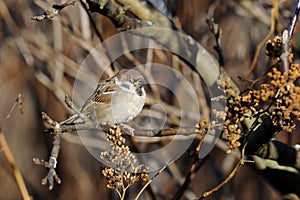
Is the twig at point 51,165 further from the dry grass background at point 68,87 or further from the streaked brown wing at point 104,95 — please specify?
the dry grass background at point 68,87

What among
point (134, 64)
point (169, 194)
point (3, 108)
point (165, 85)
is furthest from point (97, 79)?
point (3, 108)

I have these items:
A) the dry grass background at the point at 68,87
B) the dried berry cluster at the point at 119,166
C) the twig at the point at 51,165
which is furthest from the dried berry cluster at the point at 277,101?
the dry grass background at the point at 68,87

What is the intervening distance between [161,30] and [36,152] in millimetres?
2413

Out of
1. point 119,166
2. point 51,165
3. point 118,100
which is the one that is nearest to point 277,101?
point 119,166

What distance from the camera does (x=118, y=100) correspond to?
93.7 inches

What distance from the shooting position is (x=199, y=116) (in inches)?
117

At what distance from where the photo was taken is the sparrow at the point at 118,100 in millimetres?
2260

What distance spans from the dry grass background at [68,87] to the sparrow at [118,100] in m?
1.16

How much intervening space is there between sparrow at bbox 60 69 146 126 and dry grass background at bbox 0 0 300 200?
1.16m

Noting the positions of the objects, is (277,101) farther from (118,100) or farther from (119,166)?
(118,100)

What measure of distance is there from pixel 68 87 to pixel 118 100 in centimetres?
128

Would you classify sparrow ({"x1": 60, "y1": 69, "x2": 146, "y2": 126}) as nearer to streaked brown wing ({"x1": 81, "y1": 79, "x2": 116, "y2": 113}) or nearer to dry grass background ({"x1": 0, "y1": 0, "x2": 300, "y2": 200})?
streaked brown wing ({"x1": 81, "y1": 79, "x2": 116, "y2": 113})

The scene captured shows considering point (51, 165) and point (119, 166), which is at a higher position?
point (51, 165)

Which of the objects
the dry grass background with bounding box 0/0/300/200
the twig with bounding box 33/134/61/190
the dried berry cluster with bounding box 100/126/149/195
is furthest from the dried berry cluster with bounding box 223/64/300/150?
the dry grass background with bounding box 0/0/300/200
